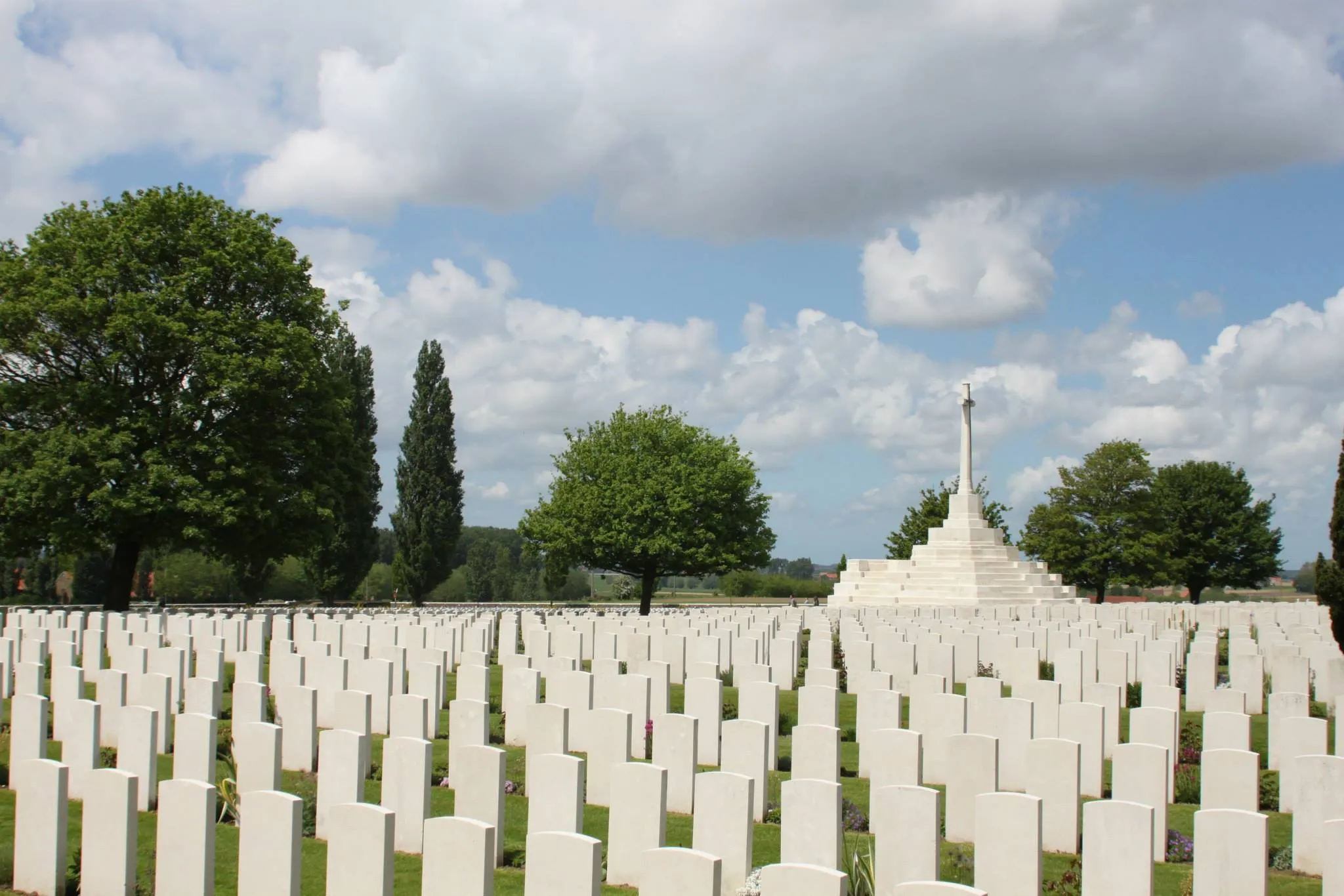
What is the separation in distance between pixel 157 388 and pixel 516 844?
22.0 m

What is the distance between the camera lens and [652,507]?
1505 inches

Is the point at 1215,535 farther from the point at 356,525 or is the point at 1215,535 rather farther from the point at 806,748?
the point at 806,748

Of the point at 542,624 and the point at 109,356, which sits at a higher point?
the point at 109,356

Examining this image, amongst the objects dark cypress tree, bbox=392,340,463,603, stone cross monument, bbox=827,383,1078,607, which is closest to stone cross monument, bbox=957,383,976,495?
stone cross monument, bbox=827,383,1078,607

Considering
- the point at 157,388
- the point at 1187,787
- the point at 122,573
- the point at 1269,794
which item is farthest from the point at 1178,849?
the point at 122,573

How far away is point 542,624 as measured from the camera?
1738 cm

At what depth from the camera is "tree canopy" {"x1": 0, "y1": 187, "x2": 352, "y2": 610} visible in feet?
78.4

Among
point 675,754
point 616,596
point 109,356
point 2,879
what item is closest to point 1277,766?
point 675,754

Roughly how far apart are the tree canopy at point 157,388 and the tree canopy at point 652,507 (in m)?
13.3

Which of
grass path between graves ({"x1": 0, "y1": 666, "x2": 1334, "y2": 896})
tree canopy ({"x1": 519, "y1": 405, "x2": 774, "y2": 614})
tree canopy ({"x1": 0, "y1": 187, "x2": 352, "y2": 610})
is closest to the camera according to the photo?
grass path between graves ({"x1": 0, "y1": 666, "x2": 1334, "y2": 896})

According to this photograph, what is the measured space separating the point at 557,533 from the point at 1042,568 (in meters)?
16.6

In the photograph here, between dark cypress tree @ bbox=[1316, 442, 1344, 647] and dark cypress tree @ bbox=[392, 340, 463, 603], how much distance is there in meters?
36.1

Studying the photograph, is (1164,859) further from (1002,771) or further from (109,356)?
(109,356)

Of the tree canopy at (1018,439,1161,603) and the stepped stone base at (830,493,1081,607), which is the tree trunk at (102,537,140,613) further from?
the tree canopy at (1018,439,1161,603)
